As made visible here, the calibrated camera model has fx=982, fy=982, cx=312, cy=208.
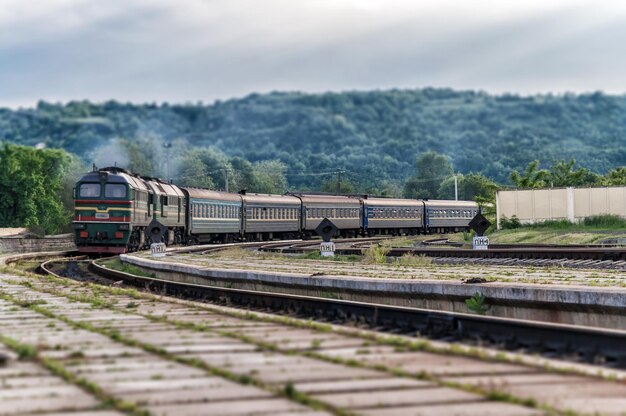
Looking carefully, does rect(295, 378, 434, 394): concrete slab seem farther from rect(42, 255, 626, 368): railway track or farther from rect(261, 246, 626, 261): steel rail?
rect(261, 246, 626, 261): steel rail

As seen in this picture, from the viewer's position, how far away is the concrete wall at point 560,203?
5475 cm

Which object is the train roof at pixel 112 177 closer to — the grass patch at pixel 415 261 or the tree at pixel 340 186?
the grass patch at pixel 415 261

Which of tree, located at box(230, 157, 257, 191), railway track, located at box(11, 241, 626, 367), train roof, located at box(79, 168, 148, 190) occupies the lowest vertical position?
railway track, located at box(11, 241, 626, 367)

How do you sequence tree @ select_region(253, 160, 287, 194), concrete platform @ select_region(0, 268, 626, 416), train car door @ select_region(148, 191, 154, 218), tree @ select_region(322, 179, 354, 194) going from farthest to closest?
1. tree @ select_region(322, 179, 354, 194)
2. tree @ select_region(253, 160, 287, 194)
3. train car door @ select_region(148, 191, 154, 218)
4. concrete platform @ select_region(0, 268, 626, 416)

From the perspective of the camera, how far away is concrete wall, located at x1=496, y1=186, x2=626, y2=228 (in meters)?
54.8

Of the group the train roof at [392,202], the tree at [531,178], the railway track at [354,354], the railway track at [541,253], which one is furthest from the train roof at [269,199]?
the railway track at [354,354]

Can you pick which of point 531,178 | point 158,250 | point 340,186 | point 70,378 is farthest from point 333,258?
point 340,186

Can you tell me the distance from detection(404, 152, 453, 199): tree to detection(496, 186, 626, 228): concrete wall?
39.7 m

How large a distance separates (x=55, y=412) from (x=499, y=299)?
11.2 metres

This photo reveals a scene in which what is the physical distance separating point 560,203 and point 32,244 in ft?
99.7

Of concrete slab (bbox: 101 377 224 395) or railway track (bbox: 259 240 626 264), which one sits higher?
railway track (bbox: 259 240 626 264)

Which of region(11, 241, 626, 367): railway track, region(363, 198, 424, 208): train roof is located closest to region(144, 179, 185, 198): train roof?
region(363, 198, 424, 208): train roof

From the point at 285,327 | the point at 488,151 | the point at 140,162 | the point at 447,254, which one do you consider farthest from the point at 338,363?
the point at 488,151

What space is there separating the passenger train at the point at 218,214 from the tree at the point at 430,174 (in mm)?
11997
